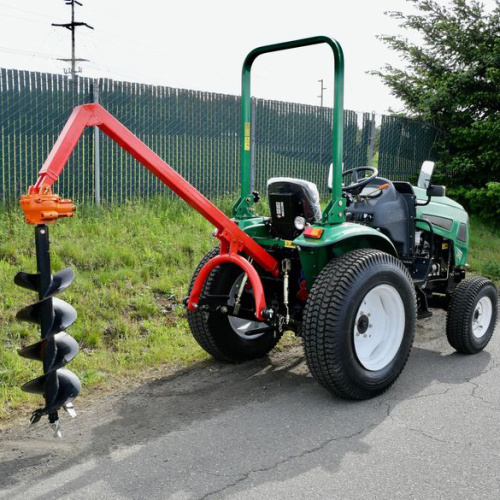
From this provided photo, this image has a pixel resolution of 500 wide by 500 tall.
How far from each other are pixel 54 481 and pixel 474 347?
335 centimetres

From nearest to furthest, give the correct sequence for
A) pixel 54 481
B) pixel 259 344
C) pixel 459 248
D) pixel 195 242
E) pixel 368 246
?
pixel 54 481 → pixel 368 246 → pixel 259 344 → pixel 459 248 → pixel 195 242

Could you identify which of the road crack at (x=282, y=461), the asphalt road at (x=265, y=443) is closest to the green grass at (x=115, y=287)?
the asphalt road at (x=265, y=443)

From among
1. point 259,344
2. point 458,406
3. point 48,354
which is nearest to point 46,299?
point 48,354

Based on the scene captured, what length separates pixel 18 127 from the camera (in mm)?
7148

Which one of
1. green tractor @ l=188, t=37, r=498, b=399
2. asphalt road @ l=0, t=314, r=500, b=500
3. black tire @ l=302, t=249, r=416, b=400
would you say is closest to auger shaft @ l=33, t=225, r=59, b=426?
asphalt road @ l=0, t=314, r=500, b=500

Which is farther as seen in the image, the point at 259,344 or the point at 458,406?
the point at 259,344

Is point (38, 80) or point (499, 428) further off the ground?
point (38, 80)

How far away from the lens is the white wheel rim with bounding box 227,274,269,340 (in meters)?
4.32

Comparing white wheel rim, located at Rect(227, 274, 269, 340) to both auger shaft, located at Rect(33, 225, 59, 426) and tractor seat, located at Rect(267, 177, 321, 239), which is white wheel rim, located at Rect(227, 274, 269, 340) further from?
auger shaft, located at Rect(33, 225, 59, 426)

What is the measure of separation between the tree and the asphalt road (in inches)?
303

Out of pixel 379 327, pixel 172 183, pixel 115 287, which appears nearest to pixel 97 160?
pixel 115 287

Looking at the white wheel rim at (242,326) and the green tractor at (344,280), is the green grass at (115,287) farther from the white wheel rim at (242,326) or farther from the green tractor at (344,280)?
the green tractor at (344,280)

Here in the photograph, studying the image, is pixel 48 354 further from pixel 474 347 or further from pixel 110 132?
pixel 474 347

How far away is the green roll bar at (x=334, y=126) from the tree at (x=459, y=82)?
7560 mm
